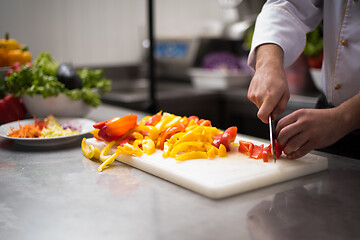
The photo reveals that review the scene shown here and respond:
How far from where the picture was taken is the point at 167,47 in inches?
137

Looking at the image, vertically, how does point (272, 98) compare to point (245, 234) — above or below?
above

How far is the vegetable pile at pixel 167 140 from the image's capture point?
3.41 feet

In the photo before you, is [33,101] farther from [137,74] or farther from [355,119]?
[137,74]

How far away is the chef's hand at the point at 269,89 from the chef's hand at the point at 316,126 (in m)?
0.05

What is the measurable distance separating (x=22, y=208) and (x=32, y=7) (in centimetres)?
251

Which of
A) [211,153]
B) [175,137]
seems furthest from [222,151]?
[175,137]

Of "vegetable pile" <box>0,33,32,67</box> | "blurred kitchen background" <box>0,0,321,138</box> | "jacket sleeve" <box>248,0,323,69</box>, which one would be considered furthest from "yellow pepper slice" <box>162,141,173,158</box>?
"blurred kitchen background" <box>0,0,321,138</box>

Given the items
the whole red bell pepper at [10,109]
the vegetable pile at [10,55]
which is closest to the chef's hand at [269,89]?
the whole red bell pepper at [10,109]

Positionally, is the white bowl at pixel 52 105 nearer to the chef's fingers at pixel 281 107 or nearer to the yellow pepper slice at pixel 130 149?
the yellow pepper slice at pixel 130 149

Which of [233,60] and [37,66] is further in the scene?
[233,60]

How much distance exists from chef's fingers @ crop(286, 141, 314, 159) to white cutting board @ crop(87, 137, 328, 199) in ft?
0.05

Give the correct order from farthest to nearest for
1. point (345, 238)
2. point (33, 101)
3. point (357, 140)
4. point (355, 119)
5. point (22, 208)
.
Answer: point (33, 101), point (357, 140), point (355, 119), point (22, 208), point (345, 238)

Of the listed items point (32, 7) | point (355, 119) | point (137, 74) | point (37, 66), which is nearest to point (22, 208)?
point (355, 119)

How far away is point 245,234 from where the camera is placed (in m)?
0.67
